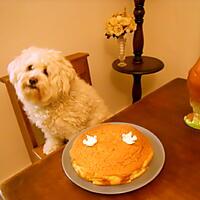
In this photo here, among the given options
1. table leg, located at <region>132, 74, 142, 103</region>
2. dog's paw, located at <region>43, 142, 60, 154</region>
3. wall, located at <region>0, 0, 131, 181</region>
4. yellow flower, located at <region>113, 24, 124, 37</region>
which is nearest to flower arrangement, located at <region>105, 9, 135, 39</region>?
yellow flower, located at <region>113, 24, 124, 37</region>

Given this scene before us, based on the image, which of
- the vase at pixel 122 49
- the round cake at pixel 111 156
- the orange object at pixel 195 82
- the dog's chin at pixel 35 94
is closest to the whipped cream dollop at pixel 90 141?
the round cake at pixel 111 156

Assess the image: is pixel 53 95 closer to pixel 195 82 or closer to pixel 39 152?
pixel 39 152

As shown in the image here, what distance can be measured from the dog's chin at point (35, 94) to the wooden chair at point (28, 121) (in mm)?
155

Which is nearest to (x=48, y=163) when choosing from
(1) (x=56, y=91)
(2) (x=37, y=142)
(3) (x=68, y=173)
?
(3) (x=68, y=173)

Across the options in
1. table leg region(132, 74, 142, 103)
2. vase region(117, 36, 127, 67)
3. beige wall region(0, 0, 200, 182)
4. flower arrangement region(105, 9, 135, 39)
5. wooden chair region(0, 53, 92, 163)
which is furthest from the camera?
table leg region(132, 74, 142, 103)

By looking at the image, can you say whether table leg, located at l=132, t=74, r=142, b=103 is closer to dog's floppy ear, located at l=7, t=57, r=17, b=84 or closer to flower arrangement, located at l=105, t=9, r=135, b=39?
flower arrangement, located at l=105, t=9, r=135, b=39

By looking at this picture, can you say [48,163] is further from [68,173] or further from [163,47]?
[163,47]

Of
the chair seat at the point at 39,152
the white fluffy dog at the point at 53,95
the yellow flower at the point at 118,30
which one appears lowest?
the chair seat at the point at 39,152

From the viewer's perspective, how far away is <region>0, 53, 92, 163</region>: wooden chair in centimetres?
138

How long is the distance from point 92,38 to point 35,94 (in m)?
0.85

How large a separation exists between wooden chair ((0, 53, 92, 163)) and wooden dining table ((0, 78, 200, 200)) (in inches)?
26.6

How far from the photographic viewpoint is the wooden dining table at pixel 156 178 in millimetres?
640

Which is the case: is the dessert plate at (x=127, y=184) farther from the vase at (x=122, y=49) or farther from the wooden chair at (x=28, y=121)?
the vase at (x=122, y=49)

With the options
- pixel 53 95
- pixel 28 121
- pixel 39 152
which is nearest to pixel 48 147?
pixel 39 152
